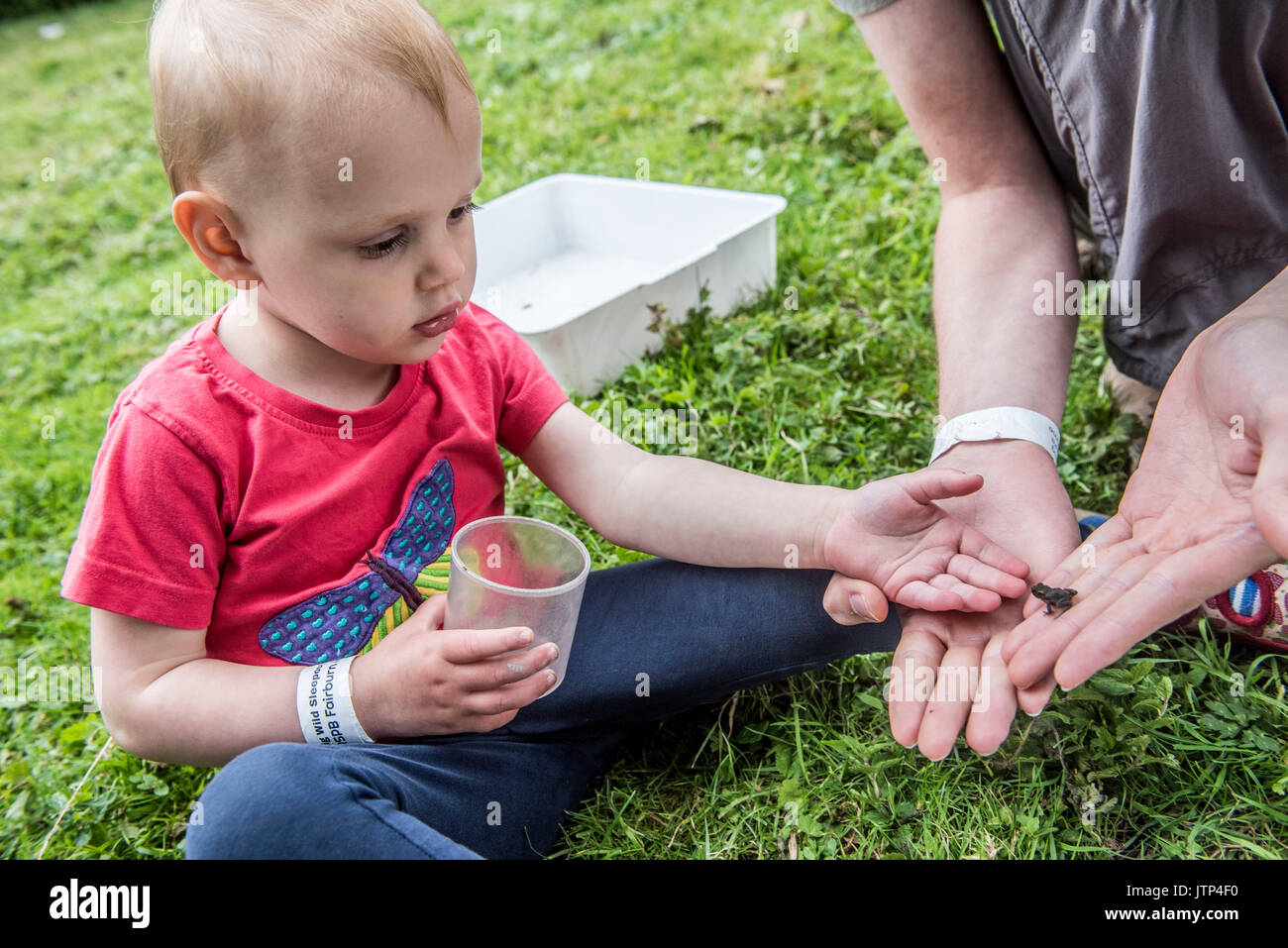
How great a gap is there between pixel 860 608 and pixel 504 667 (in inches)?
18.8

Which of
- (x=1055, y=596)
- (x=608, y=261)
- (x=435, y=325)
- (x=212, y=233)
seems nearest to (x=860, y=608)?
(x=1055, y=596)

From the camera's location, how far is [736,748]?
164 cm

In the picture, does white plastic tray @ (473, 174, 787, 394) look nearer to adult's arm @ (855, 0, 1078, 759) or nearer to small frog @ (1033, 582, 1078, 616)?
adult's arm @ (855, 0, 1078, 759)

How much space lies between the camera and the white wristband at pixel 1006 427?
1719mm

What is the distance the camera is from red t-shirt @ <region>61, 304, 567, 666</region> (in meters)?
1.36

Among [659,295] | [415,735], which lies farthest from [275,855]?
[659,295]

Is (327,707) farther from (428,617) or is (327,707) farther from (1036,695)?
(1036,695)

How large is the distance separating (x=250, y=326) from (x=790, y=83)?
301cm

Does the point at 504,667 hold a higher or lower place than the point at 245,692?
higher

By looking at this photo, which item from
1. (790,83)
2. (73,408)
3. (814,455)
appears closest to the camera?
(814,455)

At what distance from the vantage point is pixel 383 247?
1.36 m

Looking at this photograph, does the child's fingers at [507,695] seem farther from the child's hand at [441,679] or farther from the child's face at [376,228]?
the child's face at [376,228]
